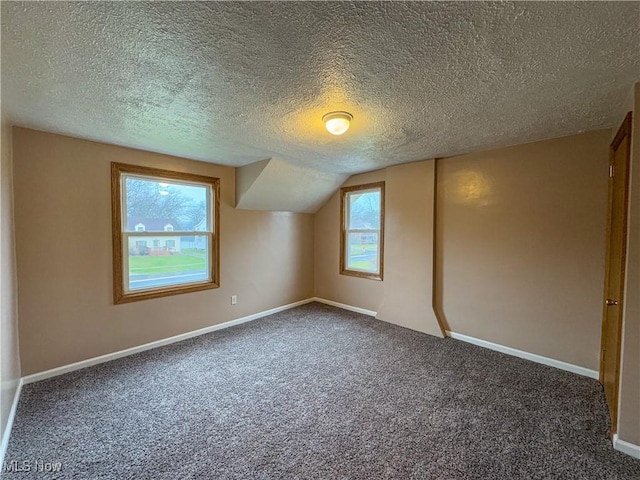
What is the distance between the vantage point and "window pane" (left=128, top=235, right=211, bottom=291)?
3.10 metres

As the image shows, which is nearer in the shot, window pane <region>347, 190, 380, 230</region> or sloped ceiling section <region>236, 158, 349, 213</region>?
sloped ceiling section <region>236, 158, 349, 213</region>

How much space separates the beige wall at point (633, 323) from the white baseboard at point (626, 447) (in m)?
0.03

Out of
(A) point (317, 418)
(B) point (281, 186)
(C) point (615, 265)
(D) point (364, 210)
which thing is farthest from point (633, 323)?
(B) point (281, 186)

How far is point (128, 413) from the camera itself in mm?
2047

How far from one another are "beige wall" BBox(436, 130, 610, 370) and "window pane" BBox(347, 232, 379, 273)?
109 cm

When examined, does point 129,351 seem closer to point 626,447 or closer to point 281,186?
point 281,186

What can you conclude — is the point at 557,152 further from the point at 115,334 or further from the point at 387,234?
the point at 115,334

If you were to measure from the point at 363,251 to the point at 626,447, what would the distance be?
11.0 ft

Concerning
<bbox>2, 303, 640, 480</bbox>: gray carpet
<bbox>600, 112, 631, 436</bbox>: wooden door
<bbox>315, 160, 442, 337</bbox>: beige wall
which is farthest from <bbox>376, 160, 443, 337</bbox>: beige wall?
<bbox>600, 112, 631, 436</bbox>: wooden door

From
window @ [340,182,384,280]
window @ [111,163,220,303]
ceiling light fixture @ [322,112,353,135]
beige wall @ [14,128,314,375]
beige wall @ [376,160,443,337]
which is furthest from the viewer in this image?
window @ [340,182,384,280]

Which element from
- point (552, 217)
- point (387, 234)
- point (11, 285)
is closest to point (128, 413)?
point (11, 285)

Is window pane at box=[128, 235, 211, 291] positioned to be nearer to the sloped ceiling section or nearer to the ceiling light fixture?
the sloped ceiling section

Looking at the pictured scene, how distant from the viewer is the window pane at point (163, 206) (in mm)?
3051

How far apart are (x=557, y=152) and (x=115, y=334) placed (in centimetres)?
503
